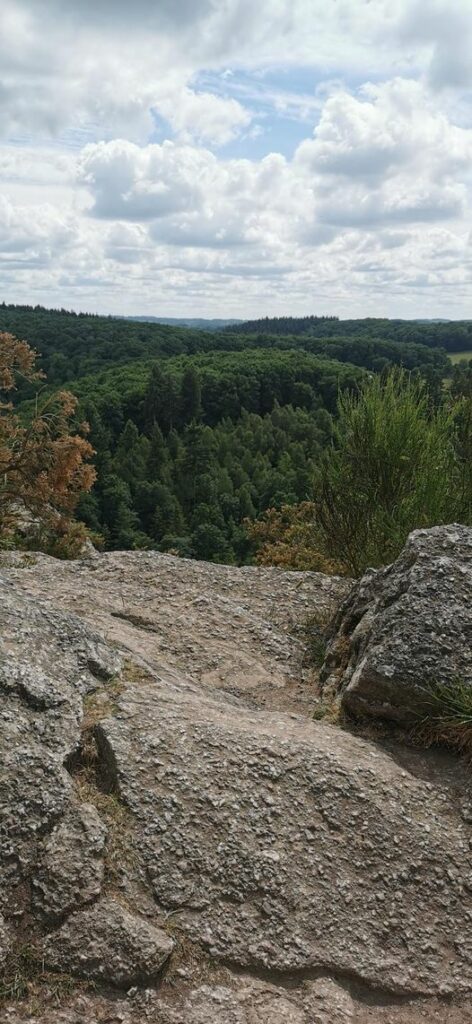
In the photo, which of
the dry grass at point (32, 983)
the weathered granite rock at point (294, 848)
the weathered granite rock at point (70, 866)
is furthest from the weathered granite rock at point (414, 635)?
the dry grass at point (32, 983)

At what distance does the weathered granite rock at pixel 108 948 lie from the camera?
5.99 metres

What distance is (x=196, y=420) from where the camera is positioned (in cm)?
11869

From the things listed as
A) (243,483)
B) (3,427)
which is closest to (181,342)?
(243,483)

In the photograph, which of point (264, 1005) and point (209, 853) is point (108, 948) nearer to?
point (209, 853)

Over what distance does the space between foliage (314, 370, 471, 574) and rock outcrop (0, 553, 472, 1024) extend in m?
5.85

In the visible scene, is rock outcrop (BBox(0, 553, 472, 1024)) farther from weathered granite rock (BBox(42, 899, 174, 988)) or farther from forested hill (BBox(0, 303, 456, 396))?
forested hill (BBox(0, 303, 456, 396))

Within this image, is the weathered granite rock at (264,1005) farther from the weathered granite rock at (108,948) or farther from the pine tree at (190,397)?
the pine tree at (190,397)

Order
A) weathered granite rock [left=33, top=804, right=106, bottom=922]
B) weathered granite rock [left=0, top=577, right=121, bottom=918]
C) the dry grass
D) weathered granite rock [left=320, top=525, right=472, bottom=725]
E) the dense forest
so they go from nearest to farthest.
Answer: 1. the dry grass
2. weathered granite rock [left=33, top=804, right=106, bottom=922]
3. weathered granite rock [left=0, top=577, right=121, bottom=918]
4. weathered granite rock [left=320, top=525, right=472, bottom=725]
5. the dense forest

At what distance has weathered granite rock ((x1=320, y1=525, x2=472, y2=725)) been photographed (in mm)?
9031

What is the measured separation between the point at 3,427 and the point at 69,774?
1469 cm

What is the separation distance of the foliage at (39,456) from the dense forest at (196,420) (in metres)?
36.2

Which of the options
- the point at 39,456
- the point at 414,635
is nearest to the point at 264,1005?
the point at 414,635

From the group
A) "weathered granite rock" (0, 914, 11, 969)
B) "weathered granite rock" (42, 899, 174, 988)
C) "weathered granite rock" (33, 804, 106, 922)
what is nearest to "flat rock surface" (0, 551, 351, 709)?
"weathered granite rock" (33, 804, 106, 922)

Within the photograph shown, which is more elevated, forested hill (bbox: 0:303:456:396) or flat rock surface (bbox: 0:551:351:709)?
forested hill (bbox: 0:303:456:396)
